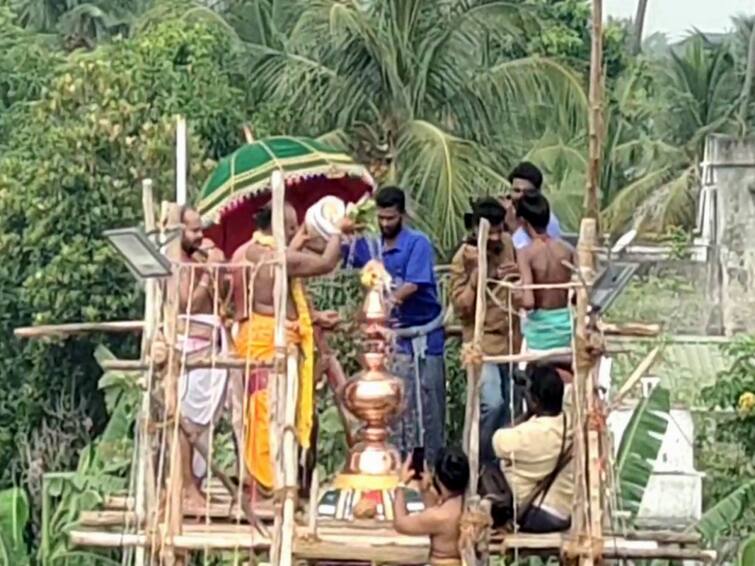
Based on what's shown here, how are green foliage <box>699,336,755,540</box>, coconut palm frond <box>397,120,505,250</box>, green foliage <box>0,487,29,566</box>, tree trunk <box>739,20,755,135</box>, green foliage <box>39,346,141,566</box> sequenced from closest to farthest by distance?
green foliage <box>39,346,141,566</box>
green foliage <box>0,487,29,566</box>
green foliage <box>699,336,755,540</box>
coconut palm frond <box>397,120,505,250</box>
tree trunk <box>739,20,755,135</box>

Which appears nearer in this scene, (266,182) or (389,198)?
(266,182)

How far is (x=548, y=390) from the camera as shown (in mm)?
7137

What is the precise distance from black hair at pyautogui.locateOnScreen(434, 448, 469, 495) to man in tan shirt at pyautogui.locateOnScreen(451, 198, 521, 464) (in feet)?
2.58

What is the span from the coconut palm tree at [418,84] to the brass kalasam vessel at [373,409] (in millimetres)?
5931

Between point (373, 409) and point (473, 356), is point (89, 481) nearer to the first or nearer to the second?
point (373, 409)

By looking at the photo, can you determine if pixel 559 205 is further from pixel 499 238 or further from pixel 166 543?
pixel 166 543

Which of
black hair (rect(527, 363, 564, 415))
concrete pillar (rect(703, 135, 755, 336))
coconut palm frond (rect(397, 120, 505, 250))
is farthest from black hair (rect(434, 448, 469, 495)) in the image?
concrete pillar (rect(703, 135, 755, 336))

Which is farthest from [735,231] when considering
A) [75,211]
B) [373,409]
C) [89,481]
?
[373,409]

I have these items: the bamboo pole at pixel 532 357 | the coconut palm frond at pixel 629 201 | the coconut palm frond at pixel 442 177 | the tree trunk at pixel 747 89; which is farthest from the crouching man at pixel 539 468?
the tree trunk at pixel 747 89

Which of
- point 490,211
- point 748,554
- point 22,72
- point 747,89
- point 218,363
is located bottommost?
point 748,554

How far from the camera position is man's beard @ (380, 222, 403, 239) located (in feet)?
26.1

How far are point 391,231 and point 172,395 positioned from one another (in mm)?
1559

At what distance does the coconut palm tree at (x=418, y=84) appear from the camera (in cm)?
1353

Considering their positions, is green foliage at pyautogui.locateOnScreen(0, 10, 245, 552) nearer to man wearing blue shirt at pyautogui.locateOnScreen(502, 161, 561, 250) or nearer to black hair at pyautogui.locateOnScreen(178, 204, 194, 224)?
man wearing blue shirt at pyautogui.locateOnScreen(502, 161, 561, 250)
